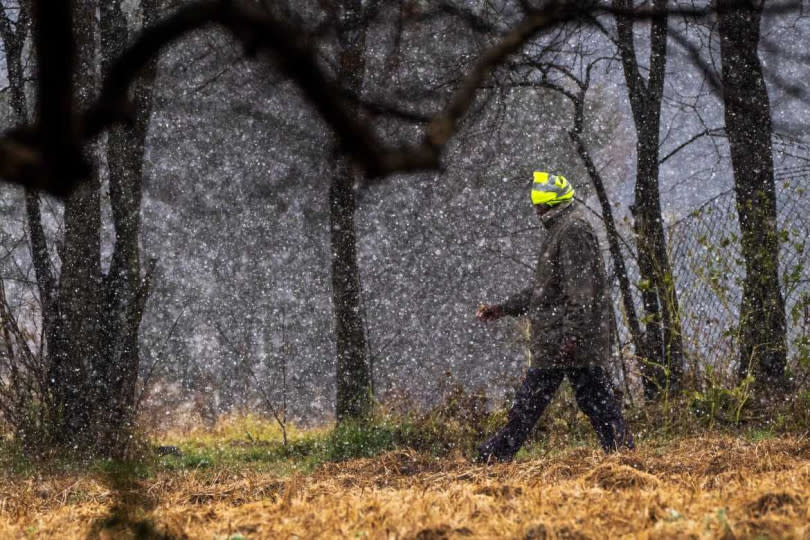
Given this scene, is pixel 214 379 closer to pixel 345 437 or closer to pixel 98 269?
pixel 98 269

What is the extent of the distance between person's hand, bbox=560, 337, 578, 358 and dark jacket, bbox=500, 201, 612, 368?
0.01 metres

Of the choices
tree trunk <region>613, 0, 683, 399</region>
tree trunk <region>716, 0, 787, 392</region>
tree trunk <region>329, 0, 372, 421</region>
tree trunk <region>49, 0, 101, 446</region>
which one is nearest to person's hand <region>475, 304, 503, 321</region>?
tree trunk <region>613, 0, 683, 399</region>

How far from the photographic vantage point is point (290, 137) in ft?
43.1

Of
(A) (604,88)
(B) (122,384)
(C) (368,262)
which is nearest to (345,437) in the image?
(B) (122,384)

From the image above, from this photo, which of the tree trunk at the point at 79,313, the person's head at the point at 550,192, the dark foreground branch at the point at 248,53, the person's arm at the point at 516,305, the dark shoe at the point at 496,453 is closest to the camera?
the dark foreground branch at the point at 248,53

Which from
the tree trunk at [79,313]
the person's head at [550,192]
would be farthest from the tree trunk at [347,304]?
the person's head at [550,192]

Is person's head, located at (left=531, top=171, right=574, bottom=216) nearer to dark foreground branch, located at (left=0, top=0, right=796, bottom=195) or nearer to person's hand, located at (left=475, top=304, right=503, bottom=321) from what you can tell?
person's hand, located at (left=475, top=304, right=503, bottom=321)

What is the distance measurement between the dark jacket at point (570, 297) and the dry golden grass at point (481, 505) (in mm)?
650

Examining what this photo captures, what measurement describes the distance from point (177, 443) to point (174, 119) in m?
5.24

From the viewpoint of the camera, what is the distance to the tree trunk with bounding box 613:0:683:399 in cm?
870

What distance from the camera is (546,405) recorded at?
19.7 ft

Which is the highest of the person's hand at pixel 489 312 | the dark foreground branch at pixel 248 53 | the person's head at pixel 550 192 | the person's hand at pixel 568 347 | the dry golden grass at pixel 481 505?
the person's head at pixel 550 192

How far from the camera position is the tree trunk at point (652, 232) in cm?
870

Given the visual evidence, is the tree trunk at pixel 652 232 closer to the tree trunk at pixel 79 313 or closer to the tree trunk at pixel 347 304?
the tree trunk at pixel 347 304
